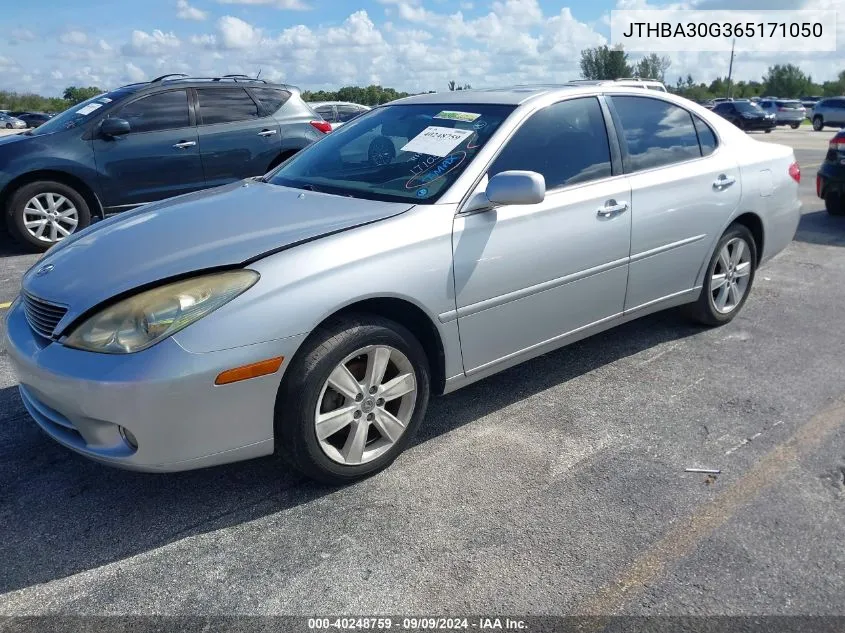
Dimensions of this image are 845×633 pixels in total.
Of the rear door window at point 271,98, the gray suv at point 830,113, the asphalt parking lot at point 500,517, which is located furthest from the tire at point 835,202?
the gray suv at point 830,113

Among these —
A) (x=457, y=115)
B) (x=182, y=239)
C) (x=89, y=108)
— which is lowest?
(x=182, y=239)

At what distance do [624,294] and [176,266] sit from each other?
2366mm

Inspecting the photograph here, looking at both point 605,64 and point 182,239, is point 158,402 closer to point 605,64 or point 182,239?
point 182,239

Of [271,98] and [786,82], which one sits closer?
[271,98]

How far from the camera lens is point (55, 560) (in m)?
2.57

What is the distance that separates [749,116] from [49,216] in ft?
107

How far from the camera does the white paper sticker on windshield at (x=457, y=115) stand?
12.1ft

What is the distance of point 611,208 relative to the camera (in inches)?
150

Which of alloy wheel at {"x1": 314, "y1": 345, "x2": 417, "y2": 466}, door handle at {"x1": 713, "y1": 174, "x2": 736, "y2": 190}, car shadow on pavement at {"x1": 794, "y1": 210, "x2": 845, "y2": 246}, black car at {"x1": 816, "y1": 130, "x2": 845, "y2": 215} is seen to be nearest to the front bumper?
alloy wheel at {"x1": 314, "y1": 345, "x2": 417, "y2": 466}

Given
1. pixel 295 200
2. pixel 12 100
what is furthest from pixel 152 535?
pixel 12 100

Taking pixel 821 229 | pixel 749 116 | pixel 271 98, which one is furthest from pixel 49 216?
pixel 749 116

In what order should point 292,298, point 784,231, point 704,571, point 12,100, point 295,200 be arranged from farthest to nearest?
point 12,100
point 784,231
point 295,200
point 292,298
point 704,571

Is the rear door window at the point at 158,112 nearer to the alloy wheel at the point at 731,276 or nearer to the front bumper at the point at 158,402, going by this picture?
the front bumper at the point at 158,402

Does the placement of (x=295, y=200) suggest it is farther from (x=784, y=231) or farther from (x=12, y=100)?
(x=12, y=100)
